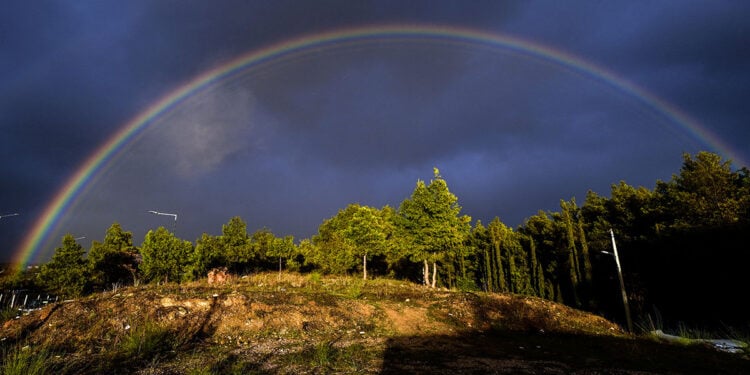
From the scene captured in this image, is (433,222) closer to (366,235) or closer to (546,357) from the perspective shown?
(366,235)

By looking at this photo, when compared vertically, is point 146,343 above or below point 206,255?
below

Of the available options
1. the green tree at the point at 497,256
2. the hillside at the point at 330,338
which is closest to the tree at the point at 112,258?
the hillside at the point at 330,338

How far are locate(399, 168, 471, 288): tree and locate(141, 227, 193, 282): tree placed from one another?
60.2 ft

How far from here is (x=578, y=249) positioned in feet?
104

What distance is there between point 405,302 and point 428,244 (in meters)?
8.42

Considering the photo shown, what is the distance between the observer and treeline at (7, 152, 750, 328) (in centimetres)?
2281

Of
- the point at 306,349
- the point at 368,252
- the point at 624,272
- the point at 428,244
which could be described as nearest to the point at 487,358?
the point at 306,349

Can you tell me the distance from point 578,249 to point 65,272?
42149 millimetres

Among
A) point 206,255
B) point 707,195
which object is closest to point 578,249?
point 707,195

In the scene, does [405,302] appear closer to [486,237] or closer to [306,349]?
[306,349]

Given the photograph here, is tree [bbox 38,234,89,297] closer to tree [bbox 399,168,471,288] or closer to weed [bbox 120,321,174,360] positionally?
weed [bbox 120,321,174,360]

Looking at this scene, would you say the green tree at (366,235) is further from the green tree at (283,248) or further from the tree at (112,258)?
the tree at (112,258)

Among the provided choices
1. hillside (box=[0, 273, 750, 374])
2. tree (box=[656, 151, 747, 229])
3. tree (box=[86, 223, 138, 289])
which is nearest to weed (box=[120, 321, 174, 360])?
hillside (box=[0, 273, 750, 374])

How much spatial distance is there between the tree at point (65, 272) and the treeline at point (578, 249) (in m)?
0.07
